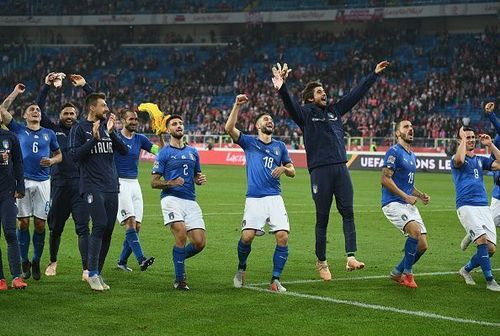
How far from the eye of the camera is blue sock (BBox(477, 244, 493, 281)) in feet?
39.3

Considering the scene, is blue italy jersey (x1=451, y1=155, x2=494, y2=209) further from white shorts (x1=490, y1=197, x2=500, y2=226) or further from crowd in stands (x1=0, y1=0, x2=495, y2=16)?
crowd in stands (x1=0, y1=0, x2=495, y2=16)

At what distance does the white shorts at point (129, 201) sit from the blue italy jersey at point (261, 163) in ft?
8.20

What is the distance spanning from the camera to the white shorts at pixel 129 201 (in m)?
13.9

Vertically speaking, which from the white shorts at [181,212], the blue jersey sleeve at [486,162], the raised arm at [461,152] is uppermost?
the raised arm at [461,152]

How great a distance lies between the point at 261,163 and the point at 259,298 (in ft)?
6.26

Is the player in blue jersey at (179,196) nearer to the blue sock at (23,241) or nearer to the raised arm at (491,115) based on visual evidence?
the blue sock at (23,241)

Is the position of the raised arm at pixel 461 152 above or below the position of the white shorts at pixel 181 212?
above

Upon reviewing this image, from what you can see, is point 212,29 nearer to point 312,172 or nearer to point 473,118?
point 473,118

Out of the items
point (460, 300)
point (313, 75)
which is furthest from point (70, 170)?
point (313, 75)

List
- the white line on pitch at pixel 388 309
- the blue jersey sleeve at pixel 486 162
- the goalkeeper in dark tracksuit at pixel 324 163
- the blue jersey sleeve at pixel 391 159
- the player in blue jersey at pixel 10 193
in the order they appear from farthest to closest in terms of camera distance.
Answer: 1. the blue jersey sleeve at pixel 486 162
2. the goalkeeper in dark tracksuit at pixel 324 163
3. the blue jersey sleeve at pixel 391 159
4. the player in blue jersey at pixel 10 193
5. the white line on pitch at pixel 388 309

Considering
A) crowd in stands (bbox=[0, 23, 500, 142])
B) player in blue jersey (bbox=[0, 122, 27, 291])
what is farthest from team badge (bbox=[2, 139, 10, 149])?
crowd in stands (bbox=[0, 23, 500, 142])

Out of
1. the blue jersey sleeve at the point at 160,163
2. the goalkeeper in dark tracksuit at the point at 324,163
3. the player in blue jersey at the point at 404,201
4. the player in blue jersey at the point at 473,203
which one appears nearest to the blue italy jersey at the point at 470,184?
the player in blue jersey at the point at 473,203

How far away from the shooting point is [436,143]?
45531 mm

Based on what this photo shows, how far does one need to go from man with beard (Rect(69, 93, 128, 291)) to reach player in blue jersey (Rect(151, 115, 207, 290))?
588 mm
